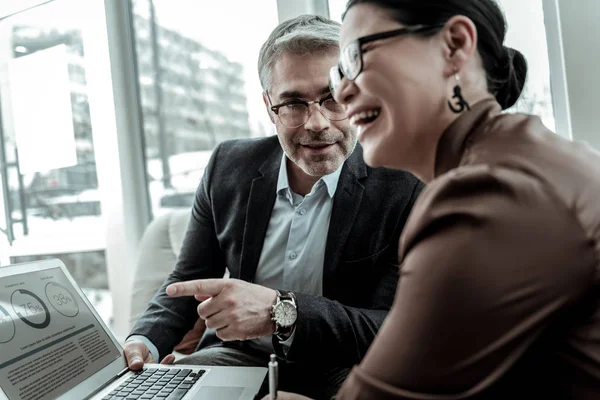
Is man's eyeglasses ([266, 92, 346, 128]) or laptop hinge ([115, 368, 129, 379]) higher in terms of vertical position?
man's eyeglasses ([266, 92, 346, 128])

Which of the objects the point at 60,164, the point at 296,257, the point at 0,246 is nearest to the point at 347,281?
the point at 296,257

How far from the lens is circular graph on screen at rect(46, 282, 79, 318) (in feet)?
3.39

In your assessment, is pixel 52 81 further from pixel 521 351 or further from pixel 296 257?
pixel 521 351

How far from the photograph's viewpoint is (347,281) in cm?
129

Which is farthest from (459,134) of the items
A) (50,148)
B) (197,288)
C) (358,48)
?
(50,148)

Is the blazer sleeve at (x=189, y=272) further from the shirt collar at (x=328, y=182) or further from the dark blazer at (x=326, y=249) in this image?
the shirt collar at (x=328, y=182)

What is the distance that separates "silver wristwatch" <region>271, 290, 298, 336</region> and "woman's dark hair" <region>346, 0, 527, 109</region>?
0.57 m

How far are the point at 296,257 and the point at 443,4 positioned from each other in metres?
0.79

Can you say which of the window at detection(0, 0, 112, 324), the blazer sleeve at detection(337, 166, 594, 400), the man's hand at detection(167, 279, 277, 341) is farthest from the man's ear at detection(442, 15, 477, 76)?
the window at detection(0, 0, 112, 324)

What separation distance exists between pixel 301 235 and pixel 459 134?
746mm

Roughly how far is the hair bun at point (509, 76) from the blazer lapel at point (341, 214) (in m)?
0.51

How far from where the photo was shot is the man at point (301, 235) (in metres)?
1.15

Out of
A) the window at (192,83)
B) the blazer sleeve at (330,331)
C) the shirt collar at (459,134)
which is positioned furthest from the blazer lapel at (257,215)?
the window at (192,83)

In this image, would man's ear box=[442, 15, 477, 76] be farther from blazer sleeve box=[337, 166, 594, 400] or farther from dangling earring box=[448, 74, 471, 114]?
blazer sleeve box=[337, 166, 594, 400]
